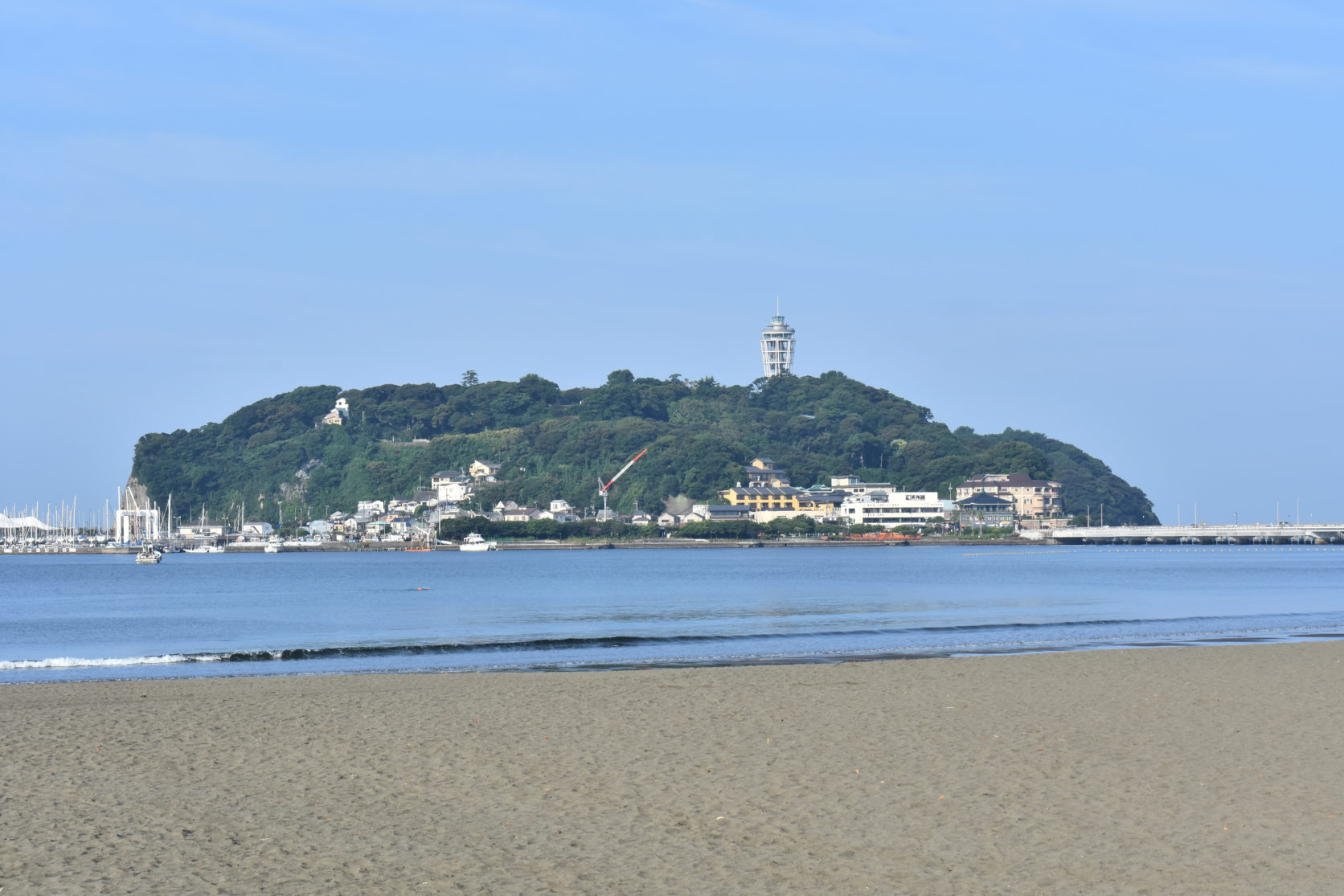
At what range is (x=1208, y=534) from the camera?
145000 millimetres

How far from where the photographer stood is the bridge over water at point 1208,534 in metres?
144

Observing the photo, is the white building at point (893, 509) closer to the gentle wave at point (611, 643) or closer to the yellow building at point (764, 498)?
the yellow building at point (764, 498)

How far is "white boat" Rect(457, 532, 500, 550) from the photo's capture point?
134250 millimetres

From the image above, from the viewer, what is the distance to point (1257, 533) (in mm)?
145125

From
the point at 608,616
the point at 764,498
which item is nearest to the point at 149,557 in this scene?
the point at 608,616

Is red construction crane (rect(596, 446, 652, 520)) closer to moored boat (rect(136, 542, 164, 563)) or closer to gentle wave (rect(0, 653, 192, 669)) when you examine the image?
moored boat (rect(136, 542, 164, 563))

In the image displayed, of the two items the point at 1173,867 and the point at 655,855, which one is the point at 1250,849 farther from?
the point at 655,855

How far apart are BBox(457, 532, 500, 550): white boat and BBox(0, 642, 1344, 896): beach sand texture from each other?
119 metres

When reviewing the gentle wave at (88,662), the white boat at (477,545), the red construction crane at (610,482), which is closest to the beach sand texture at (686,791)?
the gentle wave at (88,662)

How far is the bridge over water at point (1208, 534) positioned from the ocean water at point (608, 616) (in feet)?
225

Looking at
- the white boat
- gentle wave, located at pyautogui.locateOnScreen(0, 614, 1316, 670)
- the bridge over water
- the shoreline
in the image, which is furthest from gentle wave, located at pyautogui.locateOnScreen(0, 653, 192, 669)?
the bridge over water

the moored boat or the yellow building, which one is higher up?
the yellow building

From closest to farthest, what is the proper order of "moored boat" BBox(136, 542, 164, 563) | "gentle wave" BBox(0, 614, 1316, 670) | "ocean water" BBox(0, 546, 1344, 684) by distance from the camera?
"gentle wave" BBox(0, 614, 1316, 670), "ocean water" BBox(0, 546, 1344, 684), "moored boat" BBox(136, 542, 164, 563)

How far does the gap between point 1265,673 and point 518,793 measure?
472 inches
